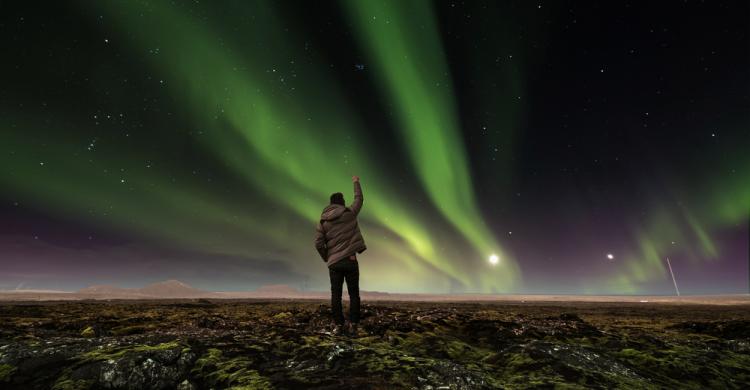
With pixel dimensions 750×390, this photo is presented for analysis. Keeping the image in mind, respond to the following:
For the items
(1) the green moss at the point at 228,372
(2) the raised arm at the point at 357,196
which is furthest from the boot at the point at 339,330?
(2) the raised arm at the point at 357,196

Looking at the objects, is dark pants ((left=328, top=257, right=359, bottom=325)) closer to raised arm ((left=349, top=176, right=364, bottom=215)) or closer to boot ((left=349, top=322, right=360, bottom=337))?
boot ((left=349, top=322, right=360, bottom=337))

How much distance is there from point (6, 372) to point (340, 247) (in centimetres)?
584

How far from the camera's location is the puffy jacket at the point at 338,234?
27.5 feet

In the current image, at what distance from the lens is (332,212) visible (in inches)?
344

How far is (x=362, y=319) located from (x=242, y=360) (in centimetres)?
449

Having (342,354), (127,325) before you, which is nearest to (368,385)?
(342,354)

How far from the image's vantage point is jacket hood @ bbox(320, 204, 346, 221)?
8617 mm

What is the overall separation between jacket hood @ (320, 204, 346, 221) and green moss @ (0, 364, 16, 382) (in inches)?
235

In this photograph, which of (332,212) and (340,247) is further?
(332,212)

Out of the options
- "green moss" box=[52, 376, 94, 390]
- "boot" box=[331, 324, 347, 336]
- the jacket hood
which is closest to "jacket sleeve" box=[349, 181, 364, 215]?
the jacket hood

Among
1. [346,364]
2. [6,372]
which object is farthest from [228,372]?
[6,372]

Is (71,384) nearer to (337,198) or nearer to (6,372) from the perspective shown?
(6,372)

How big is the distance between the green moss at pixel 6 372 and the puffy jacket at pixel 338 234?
5.57 metres

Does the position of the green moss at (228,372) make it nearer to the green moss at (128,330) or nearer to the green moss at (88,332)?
the green moss at (128,330)
